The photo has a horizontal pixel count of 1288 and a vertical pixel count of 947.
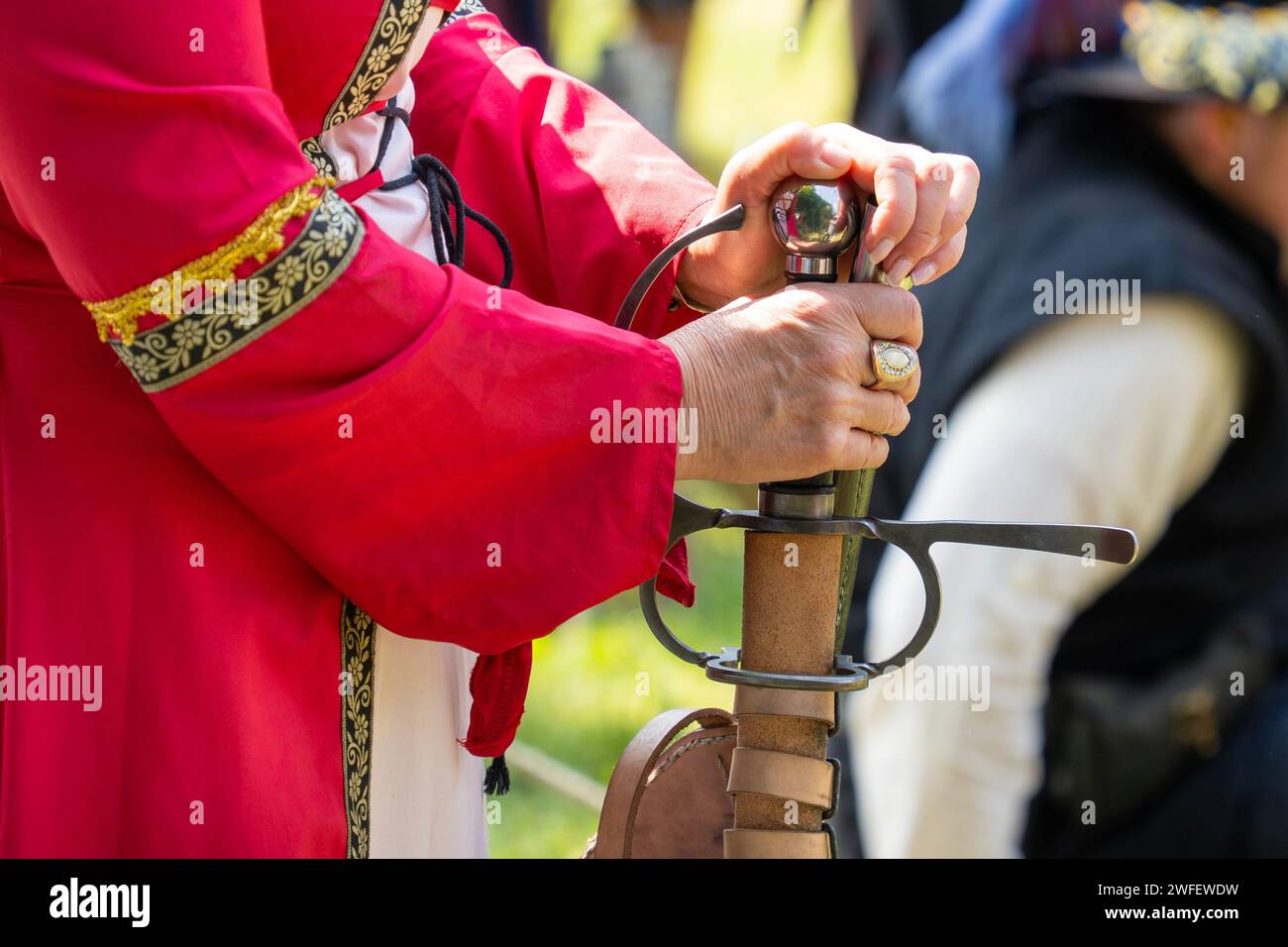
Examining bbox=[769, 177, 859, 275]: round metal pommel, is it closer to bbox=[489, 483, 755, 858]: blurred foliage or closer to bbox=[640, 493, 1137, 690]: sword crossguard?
bbox=[640, 493, 1137, 690]: sword crossguard

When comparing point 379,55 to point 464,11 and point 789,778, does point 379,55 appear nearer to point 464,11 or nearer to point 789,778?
point 464,11

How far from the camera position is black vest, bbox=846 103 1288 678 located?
95.9 inches

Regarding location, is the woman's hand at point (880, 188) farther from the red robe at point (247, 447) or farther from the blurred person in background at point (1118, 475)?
the blurred person in background at point (1118, 475)

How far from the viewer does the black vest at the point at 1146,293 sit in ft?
7.99

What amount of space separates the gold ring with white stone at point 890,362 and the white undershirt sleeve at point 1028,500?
1275 millimetres

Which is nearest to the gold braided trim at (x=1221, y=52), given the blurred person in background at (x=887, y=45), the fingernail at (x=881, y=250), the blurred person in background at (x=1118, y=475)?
the blurred person in background at (x=1118, y=475)

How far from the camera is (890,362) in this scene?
3.74 feet

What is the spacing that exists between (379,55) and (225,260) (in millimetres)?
255

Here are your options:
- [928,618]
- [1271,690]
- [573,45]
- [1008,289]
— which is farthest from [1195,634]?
[573,45]

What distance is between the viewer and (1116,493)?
241 cm

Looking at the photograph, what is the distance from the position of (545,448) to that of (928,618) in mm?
319

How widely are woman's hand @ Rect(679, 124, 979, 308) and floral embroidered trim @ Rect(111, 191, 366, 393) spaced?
14.7 inches

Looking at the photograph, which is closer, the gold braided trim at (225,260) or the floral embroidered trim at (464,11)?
the gold braided trim at (225,260)

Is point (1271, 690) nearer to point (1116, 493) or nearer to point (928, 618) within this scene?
point (1116, 493)
